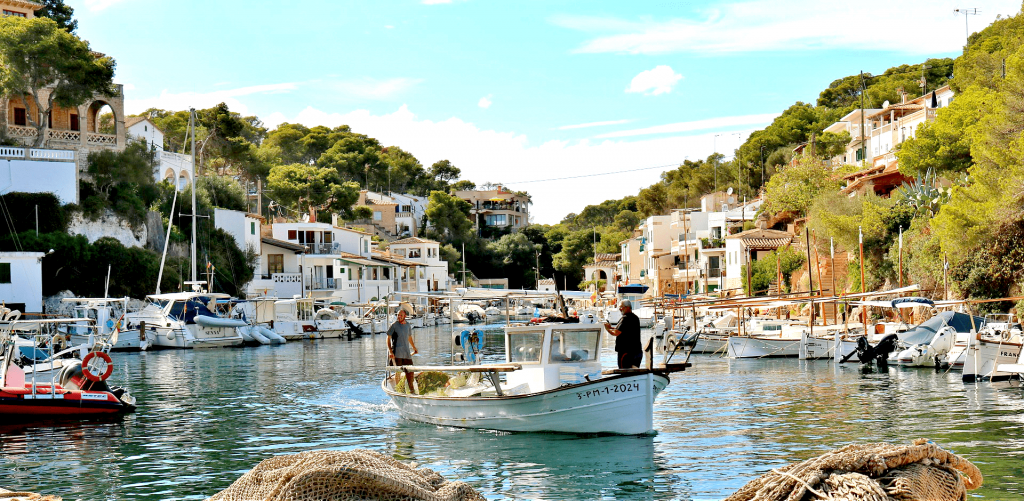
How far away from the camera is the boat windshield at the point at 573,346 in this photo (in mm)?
17500

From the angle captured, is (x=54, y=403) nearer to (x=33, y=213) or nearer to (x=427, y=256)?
(x=33, y=213)

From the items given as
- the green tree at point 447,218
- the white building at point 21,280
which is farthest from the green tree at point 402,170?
the white building at point 21,280

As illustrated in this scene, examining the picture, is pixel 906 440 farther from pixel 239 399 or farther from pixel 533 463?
pixel 239 399

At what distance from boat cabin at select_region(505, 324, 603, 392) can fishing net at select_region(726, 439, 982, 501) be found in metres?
10.7

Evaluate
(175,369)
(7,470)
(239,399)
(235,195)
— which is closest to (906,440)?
(7,470)

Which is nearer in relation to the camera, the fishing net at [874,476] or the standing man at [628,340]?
the fishing net at [874,476]

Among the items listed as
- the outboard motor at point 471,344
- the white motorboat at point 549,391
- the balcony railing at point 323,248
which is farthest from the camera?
the balcony railing at point 323,248

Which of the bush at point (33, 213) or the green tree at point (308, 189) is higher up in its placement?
the green tree at point (308, 189)

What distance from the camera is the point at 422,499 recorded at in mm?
6633

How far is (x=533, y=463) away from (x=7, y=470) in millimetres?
8222

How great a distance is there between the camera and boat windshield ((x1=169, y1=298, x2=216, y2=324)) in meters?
48.0

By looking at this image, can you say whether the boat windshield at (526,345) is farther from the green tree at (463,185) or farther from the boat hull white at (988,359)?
the green tree at (463,185)

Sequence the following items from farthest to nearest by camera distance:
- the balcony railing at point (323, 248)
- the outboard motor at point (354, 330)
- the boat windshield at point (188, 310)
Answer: the balcony railing at point (323, 248) → the outboard motor at point (354, 330) → the boat windshield at point (188, 310)

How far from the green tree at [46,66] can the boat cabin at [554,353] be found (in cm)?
4624
